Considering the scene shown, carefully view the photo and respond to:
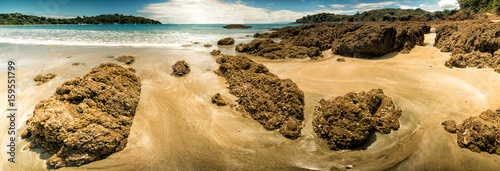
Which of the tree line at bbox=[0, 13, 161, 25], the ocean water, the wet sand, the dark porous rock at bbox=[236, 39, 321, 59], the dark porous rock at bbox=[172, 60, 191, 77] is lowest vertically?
the wet sand

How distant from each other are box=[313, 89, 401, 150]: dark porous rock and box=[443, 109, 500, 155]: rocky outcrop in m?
1.03

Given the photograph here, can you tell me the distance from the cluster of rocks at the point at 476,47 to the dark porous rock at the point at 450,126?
4645 millimetres

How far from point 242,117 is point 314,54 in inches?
300

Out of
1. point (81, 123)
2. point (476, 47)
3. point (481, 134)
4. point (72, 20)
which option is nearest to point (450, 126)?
point (481, 134)

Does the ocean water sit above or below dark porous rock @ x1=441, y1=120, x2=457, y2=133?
above

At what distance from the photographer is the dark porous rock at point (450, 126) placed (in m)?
3.83

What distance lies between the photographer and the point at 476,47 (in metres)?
7.74

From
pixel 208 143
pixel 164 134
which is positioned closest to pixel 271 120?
pixel 208 143

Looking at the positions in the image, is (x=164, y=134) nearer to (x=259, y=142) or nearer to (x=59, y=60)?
(x=259, y=142)

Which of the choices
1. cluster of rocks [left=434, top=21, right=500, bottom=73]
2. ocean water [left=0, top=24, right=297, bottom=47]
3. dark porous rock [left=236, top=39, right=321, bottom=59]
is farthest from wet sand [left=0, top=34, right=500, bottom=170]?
ocean water [left=0, top=24, right=297, bottom=47]

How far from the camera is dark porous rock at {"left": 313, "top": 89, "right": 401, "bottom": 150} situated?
3.47m

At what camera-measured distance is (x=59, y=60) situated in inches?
343

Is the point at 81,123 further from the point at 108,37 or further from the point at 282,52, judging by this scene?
the point at 108,37

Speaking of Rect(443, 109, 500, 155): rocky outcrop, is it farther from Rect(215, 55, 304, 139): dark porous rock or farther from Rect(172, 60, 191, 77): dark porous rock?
Rect(172, 60, 191, 77): dark porous rock
